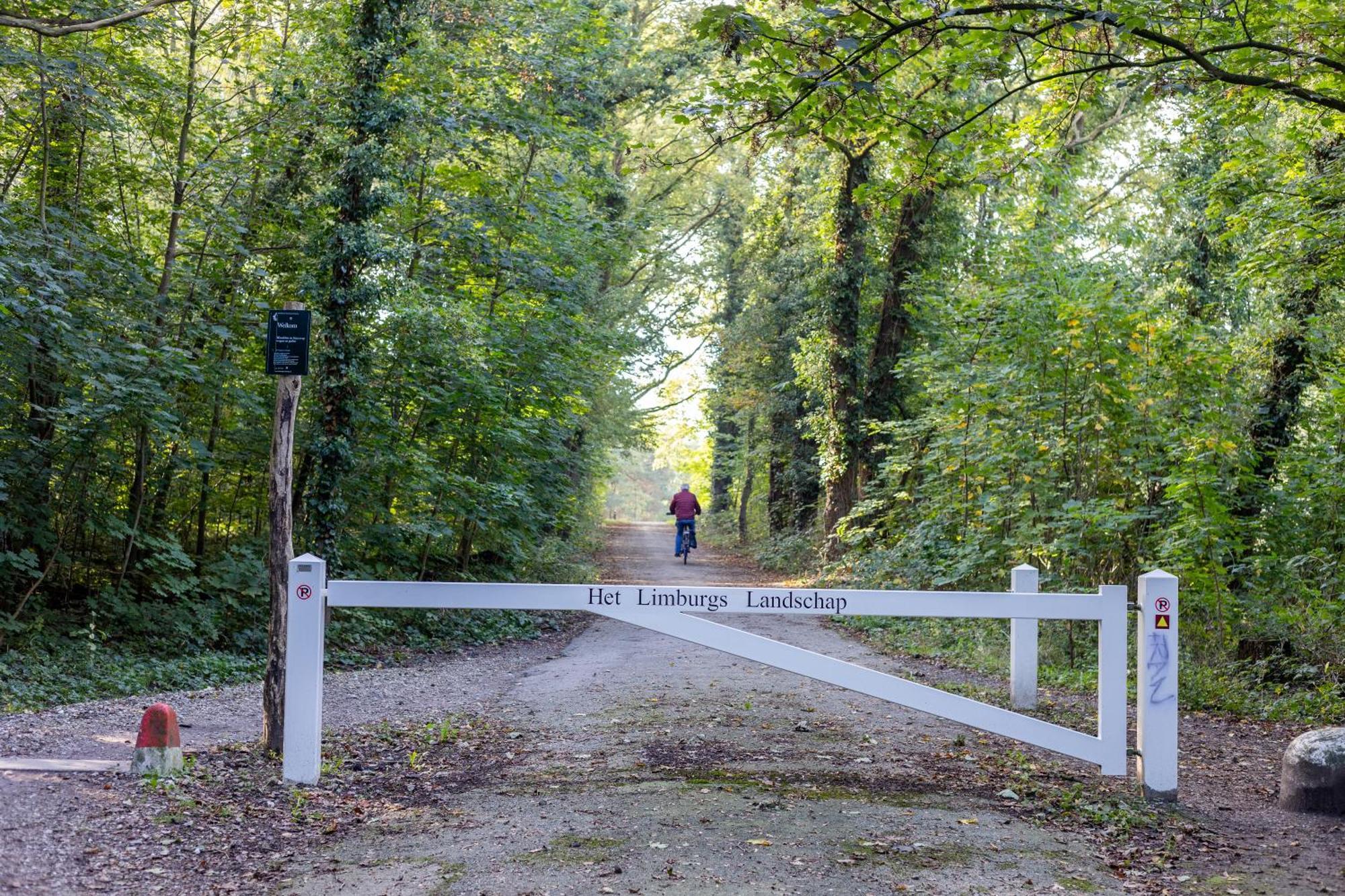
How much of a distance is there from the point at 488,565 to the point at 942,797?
12.1 metres

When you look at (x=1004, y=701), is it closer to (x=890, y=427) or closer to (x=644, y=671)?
(x=644, y=671)

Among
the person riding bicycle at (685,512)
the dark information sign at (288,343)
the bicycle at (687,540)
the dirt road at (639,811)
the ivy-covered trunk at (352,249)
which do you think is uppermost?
the ivy-covered trunk at (352,249)

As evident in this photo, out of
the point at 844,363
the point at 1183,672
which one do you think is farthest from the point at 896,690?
the point at 844,363

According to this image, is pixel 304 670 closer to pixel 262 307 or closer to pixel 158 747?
pixel 158 747

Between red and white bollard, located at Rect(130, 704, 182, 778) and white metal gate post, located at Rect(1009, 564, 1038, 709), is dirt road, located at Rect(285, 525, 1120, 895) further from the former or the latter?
red and white bollard, located at Rect(130, 704, 182, 778)

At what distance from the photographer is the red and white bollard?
596 centimetres

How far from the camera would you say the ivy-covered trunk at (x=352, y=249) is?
12.1 meters

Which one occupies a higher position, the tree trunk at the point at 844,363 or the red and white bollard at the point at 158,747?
the tree trunk at the point at 844,363

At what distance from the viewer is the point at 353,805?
228 inches

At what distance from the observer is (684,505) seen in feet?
85.2

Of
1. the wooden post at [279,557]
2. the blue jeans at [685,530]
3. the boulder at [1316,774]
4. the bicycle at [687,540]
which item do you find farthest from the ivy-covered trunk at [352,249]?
the bicycle at [687,540]

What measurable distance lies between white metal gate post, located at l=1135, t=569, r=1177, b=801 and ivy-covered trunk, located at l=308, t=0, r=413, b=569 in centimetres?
928

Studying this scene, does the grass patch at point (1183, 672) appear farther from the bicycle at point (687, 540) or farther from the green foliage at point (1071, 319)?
the bicycle at point (687, 540)

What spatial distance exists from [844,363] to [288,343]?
50.9 ft
